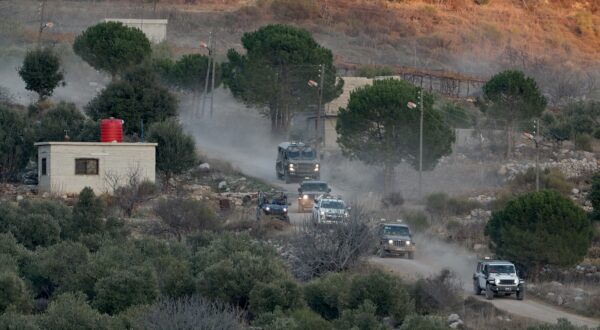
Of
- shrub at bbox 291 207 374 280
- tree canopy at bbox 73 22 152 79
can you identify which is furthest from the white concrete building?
shrub at bbox 291 207 374 280

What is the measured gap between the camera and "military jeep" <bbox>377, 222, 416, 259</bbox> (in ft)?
160

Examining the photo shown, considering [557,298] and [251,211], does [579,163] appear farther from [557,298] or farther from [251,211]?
[557,298]

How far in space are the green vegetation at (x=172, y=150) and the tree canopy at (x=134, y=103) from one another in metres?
7.42

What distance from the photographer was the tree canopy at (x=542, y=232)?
153 ft

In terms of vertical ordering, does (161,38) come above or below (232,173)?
above

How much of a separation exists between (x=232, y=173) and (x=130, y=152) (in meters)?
6.95

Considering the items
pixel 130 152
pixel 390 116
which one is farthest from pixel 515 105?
pixel 130 152

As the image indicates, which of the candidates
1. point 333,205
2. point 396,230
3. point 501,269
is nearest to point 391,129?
point 333,205

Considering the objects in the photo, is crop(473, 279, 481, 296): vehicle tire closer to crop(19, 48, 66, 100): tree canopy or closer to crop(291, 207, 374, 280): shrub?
crop(291, 207, 374, 280): shrub

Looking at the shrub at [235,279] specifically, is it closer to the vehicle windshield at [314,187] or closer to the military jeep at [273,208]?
the military jeep at [273,208]

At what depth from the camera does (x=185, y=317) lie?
102 feet

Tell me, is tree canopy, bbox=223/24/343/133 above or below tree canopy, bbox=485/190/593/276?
above

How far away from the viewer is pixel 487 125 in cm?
8394

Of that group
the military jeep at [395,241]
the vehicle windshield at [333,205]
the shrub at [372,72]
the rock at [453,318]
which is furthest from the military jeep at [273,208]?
the shrub at [372,72]
